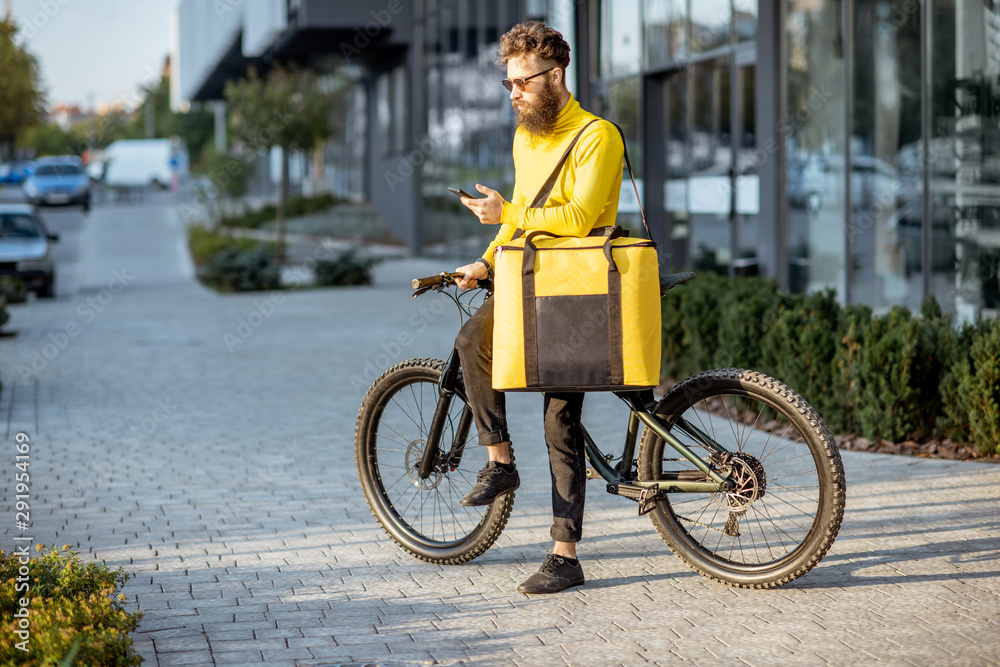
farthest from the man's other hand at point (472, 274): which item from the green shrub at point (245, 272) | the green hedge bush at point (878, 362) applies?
the green shrub at point (245, 272)

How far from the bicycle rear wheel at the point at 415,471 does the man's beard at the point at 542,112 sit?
1081 mm

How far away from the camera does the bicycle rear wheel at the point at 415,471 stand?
192 inches

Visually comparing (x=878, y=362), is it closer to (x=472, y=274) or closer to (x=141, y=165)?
(x=472, y=274)

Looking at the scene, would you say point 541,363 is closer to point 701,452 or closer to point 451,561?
point 701,452

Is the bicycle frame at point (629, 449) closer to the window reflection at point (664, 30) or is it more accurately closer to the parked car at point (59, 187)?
the window reflection at point (664, 30)

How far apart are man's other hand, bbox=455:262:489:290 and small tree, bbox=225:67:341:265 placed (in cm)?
2172

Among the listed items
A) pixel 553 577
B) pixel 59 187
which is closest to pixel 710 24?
pixel 553 577

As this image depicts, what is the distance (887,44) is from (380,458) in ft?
27.3

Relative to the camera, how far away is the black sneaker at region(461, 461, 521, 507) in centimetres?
448

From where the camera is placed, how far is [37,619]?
3543mm

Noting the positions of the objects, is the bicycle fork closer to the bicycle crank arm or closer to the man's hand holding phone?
the bicycle crank arm

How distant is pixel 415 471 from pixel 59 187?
146 ft

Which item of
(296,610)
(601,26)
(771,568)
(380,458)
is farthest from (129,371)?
(601,26)

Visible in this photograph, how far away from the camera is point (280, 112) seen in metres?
25.4
